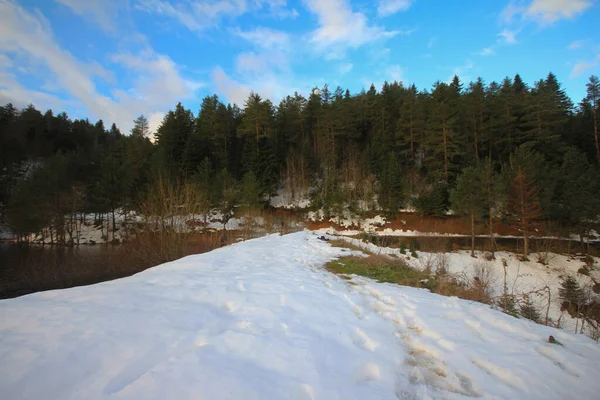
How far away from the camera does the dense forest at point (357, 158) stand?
79.0 feet

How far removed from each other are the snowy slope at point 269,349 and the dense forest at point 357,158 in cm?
2314

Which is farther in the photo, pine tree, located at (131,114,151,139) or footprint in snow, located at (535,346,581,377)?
pine tree, located at (131,114,151,139)

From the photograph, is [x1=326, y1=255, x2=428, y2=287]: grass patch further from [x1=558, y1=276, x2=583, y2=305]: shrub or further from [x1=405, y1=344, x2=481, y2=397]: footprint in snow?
[x1=558, y1=276, x2=583, y2=305]: shrub

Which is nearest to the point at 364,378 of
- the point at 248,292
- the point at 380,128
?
the point at 248,292

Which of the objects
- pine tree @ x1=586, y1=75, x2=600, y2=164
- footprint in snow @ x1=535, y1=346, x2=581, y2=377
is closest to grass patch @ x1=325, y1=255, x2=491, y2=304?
footprint in snow @ x1=535, y1=346, x2=581, y2=377

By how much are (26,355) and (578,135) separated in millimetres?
54644

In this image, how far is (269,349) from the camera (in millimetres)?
2590

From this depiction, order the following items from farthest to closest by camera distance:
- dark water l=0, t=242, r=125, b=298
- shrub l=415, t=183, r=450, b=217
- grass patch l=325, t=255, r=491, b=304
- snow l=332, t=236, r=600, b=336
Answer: shrub l=415, t=183, r=450, b=217, snow l=332, t=236, r=600, b=336, dark water l=0, t=242, r=125, b=298, grass patch l=325, t=255, r=491, b=304

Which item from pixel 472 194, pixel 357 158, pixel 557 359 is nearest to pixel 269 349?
pixel 557 359

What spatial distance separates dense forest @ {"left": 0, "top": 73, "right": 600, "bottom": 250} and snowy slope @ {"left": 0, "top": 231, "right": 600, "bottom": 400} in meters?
23.1

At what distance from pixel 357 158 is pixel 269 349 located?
41053mm

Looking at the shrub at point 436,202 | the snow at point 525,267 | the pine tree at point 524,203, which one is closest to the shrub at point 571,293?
the snow at point 525,267

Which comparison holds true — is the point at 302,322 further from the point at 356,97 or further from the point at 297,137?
the point at 356,97

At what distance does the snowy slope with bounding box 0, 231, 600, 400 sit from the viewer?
1.96 metres
